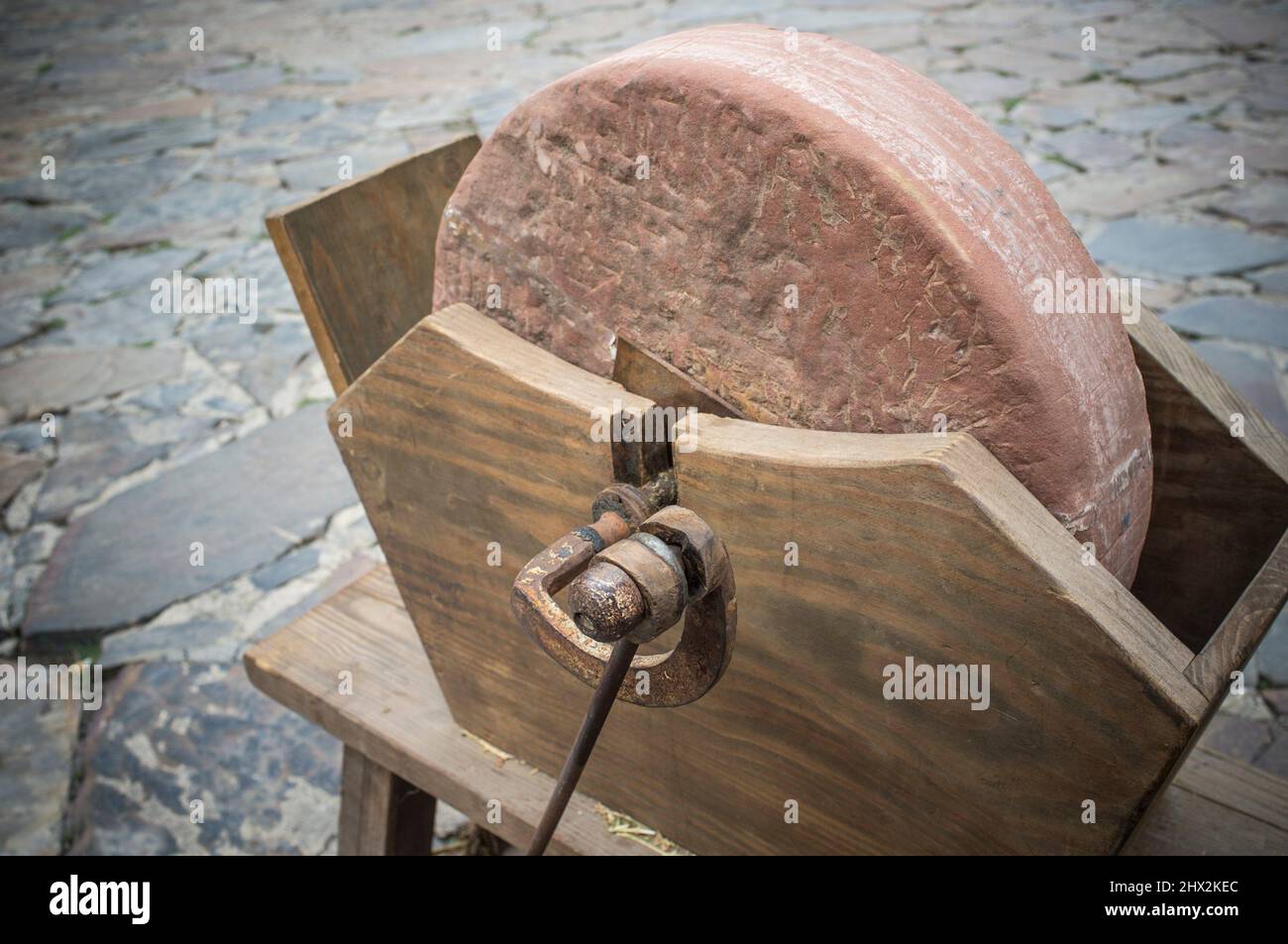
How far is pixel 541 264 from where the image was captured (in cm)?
113

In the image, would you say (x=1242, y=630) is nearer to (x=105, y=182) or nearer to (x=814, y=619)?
(x=814, y=619)

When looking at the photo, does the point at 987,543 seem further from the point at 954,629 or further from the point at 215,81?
the point at 215,81

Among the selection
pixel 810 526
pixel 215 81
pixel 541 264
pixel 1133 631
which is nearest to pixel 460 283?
pixel 541 264

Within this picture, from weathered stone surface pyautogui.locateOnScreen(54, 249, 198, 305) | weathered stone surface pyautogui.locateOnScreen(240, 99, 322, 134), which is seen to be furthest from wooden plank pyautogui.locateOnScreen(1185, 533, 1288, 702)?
weathered stone surface pyautogui.locateOnScreen(240, 99, 322, 134)

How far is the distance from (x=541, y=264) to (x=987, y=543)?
568 mm

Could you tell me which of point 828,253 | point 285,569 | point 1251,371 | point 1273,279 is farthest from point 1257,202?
point 828,253

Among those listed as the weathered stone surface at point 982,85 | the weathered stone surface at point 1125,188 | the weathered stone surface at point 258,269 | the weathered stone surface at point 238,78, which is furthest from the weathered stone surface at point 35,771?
the weathered stone surface at point 238,78

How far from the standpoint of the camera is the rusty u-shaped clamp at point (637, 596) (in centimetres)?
84

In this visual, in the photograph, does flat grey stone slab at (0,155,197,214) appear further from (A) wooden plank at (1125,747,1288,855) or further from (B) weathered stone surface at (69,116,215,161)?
(A) wooden plank at (1125,747,1288,855)

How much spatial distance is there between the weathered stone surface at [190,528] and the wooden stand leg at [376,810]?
1211mm

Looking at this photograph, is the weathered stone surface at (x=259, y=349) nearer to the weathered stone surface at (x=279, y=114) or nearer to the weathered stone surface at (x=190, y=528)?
the weathered stone surface at (x=190, y=528)

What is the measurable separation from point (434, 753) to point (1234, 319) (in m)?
2.87

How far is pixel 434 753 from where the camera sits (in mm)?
1382

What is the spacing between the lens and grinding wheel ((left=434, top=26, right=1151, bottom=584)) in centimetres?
88
